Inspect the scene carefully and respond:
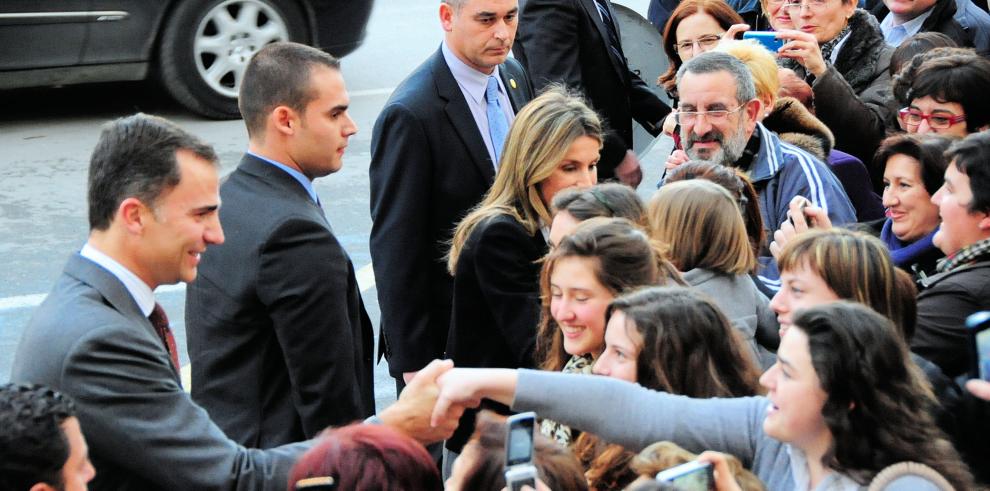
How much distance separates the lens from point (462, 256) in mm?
4703

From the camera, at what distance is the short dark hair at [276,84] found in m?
4.52

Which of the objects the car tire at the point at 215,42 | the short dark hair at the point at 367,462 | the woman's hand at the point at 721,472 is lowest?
the car tire at the point at 215,42

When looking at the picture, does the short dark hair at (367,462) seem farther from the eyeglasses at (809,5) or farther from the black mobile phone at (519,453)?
the eyeglasses at (809,5)

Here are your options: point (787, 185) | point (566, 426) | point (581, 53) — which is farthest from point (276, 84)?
point (581, 53)

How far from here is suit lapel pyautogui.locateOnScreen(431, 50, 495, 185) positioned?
5.50 meters

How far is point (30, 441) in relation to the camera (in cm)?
298

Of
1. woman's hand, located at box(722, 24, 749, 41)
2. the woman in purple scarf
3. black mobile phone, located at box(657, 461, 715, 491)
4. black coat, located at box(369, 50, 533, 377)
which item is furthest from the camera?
woman's hand, located at box(722, 24, 749, 41)

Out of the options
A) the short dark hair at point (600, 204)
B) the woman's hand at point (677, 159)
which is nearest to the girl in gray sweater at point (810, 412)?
the short dark hair at point (600, 204)

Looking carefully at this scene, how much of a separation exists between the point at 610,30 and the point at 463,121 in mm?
1820

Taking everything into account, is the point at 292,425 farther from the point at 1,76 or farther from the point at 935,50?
the point at 1,76

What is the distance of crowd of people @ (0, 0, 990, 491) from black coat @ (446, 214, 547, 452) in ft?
0.03

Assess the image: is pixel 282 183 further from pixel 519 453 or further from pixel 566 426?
pixel 519 453

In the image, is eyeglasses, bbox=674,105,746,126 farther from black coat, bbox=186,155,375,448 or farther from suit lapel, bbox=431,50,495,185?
black coat, bbox=186,155,375,448

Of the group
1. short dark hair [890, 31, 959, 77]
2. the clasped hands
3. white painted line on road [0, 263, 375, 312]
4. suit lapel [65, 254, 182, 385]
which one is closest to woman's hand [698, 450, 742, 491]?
the clasped hands
